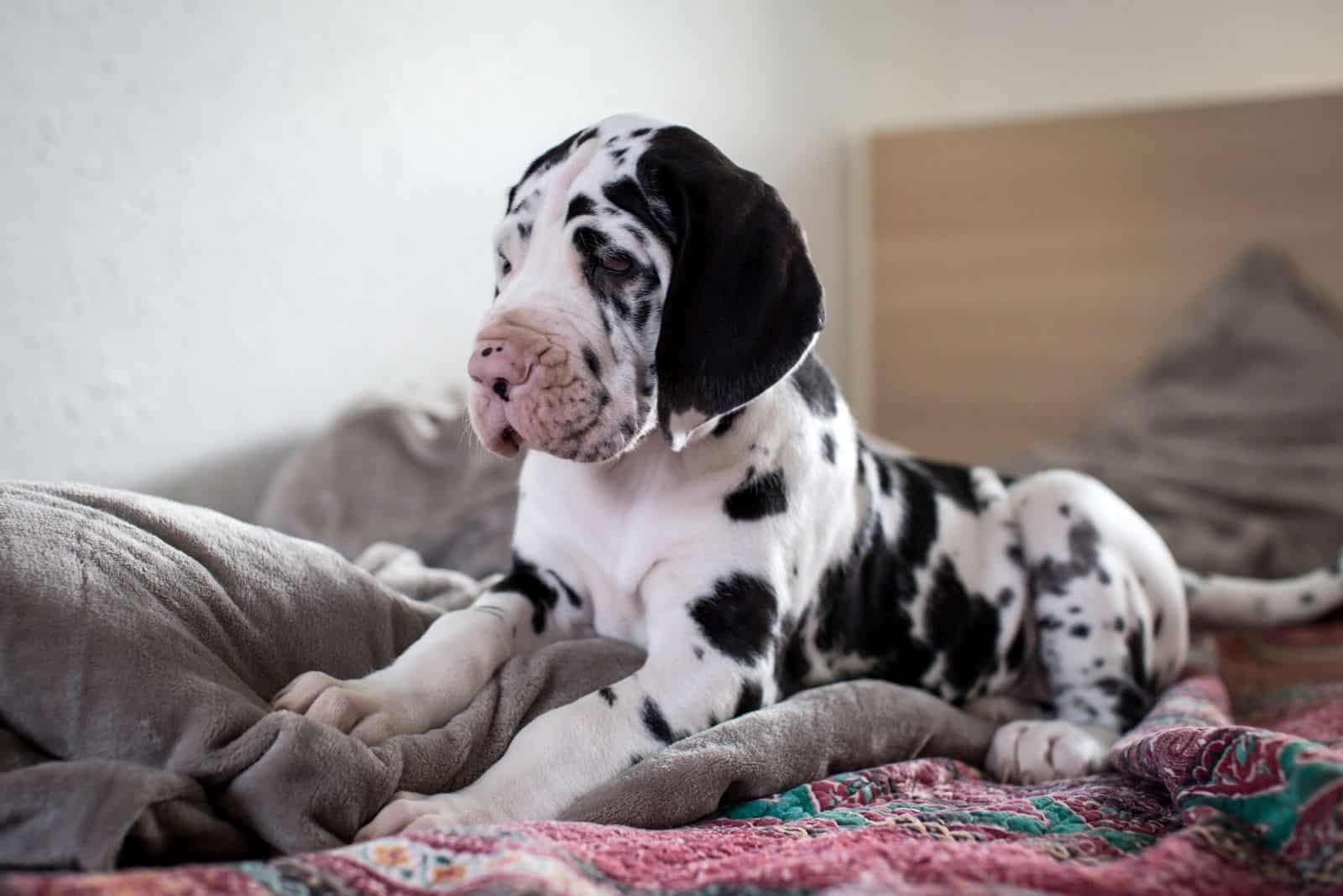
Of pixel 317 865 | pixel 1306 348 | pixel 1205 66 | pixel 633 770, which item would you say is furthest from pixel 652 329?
pixel 1205 66

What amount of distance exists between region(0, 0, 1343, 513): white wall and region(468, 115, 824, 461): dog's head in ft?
3.81

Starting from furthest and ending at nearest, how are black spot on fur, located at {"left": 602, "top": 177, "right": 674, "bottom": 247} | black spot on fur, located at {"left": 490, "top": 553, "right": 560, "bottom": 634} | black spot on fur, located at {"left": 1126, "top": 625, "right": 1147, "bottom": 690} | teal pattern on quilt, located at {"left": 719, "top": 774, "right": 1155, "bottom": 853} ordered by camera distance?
black spot on fur, located at {"left": 1126, "top": 625, "right": 1147, "bottom": 690}
black spot on fur, located at {"left": 490, "top": 553, "right": 560, "bottom": 634}
black spot on fur, located at {"left": 602, "top": 177, "right": 674, "bottom": 247}
teal pattern on quilt, located at {"left": 719, "top": 774, "right": 1155, "bottom": 853}

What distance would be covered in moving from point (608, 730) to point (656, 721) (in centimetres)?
8

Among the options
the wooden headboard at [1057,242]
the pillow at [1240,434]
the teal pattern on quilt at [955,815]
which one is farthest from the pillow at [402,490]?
the wooden headboard at [1057,242]

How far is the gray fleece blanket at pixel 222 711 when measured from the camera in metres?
1.34

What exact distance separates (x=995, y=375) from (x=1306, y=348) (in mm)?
1391

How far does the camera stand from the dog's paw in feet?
7.27

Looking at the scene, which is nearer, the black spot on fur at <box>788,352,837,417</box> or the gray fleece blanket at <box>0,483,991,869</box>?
the gray fleece blanket at <box>0,483,991,869</box>

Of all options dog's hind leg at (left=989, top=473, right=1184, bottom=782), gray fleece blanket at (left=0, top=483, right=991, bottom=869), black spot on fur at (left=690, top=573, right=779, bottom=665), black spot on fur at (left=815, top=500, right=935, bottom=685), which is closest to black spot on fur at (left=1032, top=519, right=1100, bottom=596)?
dog's hind leg at (left=989, top=473, right=1184, bottom=782)

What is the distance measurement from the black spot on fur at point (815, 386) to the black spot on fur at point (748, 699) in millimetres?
494

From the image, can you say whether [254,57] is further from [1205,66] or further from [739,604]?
[1205,66]

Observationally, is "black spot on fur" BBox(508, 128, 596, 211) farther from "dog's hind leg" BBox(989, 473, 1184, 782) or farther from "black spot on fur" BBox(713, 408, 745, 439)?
"dog's hind leg" BBox(989, 473, 1184, 782)

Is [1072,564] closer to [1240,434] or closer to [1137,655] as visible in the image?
[1137,655]

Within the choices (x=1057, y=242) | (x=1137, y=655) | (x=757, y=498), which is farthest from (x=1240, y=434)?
(x=757, y=498)
